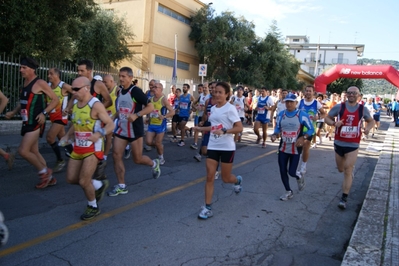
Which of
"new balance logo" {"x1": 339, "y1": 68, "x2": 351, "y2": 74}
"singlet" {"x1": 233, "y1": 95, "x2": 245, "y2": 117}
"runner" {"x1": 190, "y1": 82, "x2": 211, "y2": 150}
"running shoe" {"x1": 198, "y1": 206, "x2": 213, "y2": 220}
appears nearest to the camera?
"running shoe" {"x1": 198, "y1": 206, "x2": 213, "y2": 220}

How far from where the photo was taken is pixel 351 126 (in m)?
5.73

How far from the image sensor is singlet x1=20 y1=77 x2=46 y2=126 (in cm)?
568

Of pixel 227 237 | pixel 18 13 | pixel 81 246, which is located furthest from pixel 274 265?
pixel 18 13

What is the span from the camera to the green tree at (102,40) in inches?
927

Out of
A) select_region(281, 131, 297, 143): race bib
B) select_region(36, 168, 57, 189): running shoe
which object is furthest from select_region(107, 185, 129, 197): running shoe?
select_region(281, 131, 297, 143): race bib

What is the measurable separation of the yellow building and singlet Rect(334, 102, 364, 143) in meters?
20.7

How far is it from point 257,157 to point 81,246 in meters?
6.72

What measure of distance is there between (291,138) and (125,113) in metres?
2.76

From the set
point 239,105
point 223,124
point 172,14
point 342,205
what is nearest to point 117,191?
point 223,124

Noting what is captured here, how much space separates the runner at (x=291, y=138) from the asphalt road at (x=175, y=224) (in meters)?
Result: 0.44

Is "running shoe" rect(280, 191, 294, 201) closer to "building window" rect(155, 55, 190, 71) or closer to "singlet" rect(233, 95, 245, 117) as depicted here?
"singlet" rect(233, 95, 245, 117)

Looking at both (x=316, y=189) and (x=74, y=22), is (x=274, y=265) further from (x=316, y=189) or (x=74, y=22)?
(x=74, y=22)

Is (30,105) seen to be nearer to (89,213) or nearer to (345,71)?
(89,213)

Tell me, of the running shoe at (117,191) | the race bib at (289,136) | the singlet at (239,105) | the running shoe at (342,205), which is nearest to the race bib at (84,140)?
the running shoe at (117,191)
